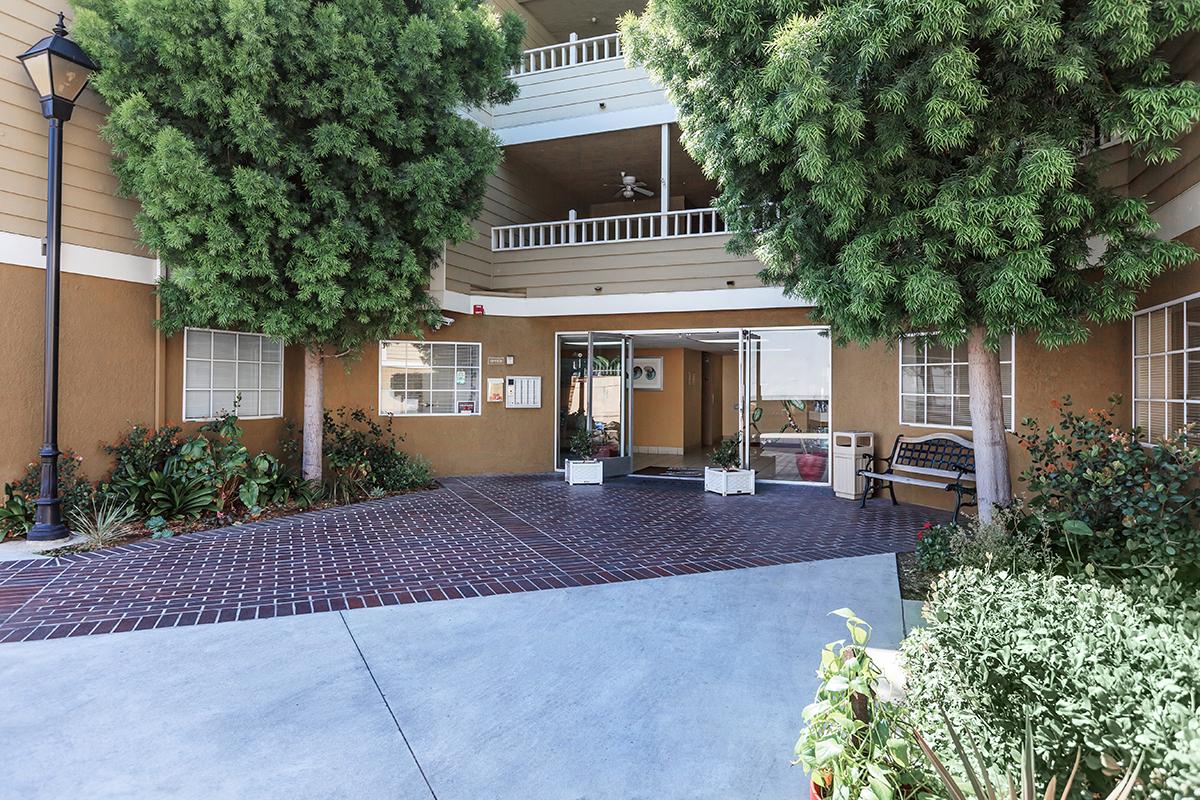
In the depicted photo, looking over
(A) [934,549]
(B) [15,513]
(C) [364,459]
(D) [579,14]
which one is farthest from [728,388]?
(B) [15,513]

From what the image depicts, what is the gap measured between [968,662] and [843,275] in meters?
3.67

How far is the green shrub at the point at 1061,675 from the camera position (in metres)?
1.60

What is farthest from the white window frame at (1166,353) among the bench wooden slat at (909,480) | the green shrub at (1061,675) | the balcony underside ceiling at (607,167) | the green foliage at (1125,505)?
the balcony underside ceiling at (607,167)

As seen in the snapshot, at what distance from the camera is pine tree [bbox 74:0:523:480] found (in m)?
6.66

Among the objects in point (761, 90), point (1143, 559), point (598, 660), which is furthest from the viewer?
point (761, 90)

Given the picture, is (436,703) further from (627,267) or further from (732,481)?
(627,267)

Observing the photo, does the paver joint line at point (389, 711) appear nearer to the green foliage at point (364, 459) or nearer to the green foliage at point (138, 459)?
the green foliage at point (138, 459)

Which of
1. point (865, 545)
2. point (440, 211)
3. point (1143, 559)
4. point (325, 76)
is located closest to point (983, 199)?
point (1143, 559)

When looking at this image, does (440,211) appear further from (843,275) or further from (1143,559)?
(1143,559)

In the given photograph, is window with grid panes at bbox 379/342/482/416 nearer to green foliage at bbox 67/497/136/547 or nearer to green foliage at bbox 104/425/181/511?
green foliage at bbox 104/425/181/511

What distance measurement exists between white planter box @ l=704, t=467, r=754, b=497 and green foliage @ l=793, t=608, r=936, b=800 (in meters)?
7.38

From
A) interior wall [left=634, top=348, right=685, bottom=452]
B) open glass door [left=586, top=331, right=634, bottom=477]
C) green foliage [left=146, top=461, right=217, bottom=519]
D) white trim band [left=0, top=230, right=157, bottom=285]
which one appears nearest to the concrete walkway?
green foliage [left=146, top=461, right=217, bottom=519]

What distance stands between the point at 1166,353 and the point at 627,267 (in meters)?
7.09

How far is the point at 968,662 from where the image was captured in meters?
2.07
